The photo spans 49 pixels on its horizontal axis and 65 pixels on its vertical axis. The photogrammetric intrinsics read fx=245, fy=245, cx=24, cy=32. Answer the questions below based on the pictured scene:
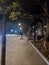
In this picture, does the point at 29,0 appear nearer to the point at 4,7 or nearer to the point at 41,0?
the point at 41,0

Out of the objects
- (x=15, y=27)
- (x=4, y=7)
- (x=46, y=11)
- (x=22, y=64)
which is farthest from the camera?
(x=15, y=27)

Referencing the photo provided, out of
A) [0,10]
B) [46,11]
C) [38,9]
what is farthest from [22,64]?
[38,9]

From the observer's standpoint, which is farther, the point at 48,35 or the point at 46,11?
the point at 48,35

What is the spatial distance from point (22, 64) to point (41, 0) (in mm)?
9831

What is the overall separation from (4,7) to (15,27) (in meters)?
116

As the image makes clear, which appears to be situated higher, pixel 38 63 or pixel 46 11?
pixel 46 11

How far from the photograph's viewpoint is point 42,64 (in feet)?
45.1

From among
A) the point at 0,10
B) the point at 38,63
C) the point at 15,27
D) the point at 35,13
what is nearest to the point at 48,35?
the point at 35,13

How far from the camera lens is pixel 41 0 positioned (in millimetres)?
22109

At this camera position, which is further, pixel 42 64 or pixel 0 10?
→ pixel 42 64

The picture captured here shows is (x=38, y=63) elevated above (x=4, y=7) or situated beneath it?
situated beneath

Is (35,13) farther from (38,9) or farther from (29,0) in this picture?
(29,0)

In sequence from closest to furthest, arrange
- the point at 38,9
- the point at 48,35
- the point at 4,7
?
1. the point at 4,7
2. the point at 38,9
3. the point at 48,35

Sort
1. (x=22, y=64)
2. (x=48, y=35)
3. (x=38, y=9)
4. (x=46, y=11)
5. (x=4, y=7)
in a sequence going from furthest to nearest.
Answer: (x=48, y=35) < (x=38, y=9) < (x=46, y=11) < (x=22, y=64) < (x=4, y=7)
